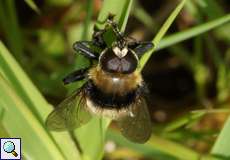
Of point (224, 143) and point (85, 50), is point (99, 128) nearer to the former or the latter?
point (85, 50)

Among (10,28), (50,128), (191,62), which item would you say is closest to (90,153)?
(50,128)

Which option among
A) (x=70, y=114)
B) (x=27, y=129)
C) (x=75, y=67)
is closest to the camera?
(x=27, y=129)

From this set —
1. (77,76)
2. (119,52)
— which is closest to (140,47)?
(119,52)

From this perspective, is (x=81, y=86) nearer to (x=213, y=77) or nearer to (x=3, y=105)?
(x=3, y=105)

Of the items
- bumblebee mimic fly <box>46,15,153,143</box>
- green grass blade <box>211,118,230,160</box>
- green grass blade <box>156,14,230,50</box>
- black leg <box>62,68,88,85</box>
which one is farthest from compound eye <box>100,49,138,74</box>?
green grass blade <box>211,118,230,160</box>

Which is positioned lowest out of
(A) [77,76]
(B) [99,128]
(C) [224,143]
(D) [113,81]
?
(C) [224,143]

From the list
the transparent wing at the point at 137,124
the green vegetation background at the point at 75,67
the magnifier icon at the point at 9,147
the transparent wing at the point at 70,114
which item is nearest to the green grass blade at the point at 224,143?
the green vegetation background at the point at 75,67
